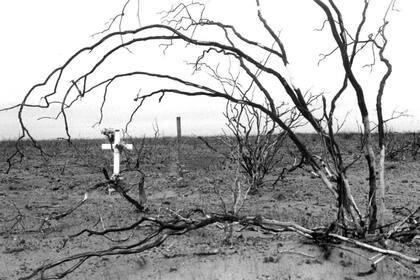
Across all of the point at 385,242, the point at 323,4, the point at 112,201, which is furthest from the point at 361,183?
the point at 323,4

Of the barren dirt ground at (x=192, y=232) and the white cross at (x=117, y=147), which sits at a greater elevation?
the white cross at (x=117, y=147)

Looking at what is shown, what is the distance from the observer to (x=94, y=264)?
5477 millimetres

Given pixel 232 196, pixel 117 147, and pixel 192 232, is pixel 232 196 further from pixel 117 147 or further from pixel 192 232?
pixel 192 232

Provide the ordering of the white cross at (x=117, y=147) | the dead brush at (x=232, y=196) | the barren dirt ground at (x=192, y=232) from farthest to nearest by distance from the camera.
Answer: the white cross at (x=117, y=147), the dead brush at (x=232, y=196), the barren dirt ground at (x=192, y=232)

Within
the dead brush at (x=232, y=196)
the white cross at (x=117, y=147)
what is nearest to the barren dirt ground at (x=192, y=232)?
the dead brush at (x=232, y=196)

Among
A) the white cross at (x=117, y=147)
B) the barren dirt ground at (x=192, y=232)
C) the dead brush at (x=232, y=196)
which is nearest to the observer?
the barren dirt ground at (x=192, y=232)

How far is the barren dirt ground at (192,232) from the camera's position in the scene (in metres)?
4.98

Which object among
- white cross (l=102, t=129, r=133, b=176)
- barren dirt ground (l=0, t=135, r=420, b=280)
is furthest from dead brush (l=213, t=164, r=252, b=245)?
white cross (l=102, t=129, r=133, b=176)

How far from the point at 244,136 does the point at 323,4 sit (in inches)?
232

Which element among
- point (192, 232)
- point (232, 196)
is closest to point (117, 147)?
point (232, 196)

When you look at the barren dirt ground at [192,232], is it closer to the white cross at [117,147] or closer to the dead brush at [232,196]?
the dead brush at [232,196]

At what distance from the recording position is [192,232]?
21.1ft

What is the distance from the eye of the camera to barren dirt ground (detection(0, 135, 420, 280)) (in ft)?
16.3

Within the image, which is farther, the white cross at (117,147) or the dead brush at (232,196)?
the white cross at (117,147)
